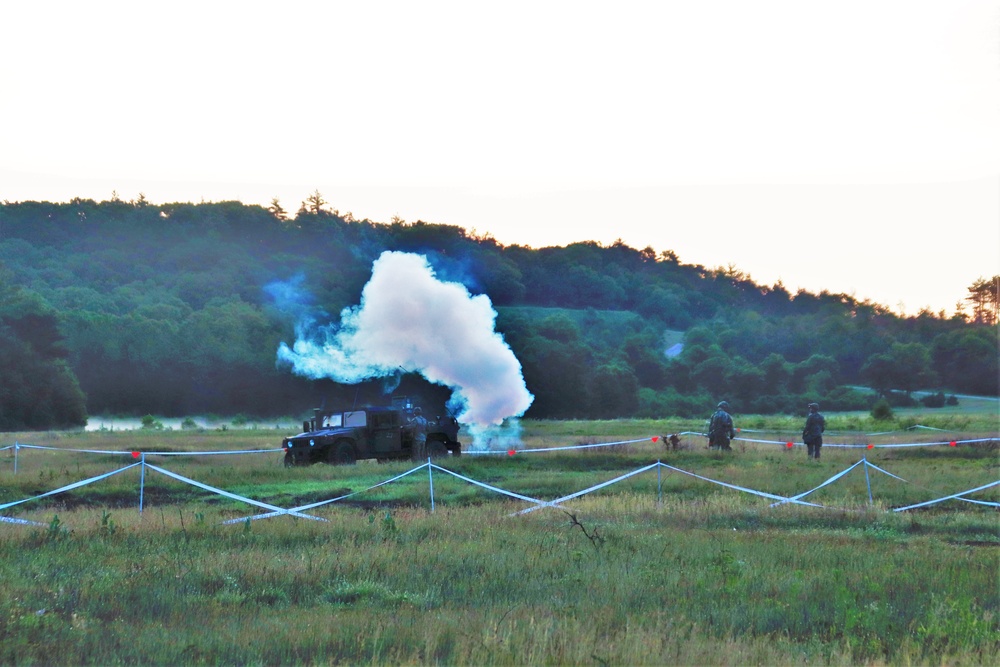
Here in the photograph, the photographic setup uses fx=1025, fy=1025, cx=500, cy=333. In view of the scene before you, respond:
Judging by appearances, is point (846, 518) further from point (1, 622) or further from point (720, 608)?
point (1, 622)

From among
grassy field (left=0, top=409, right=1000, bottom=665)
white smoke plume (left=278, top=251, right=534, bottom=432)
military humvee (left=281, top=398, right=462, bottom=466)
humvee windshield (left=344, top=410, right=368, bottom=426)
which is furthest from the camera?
white smoke plume (left=278, top=251, right=534, bottom=432)

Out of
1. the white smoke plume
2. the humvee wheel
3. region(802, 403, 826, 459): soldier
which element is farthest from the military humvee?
region(802, 403, 826, 459): soldier

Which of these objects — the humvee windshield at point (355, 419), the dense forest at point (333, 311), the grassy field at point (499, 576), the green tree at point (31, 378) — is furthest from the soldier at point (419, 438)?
the green tree at point (31, 378)

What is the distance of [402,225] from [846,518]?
83.0m

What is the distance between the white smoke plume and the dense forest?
18814 mm

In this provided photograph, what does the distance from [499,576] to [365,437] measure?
50.2ft

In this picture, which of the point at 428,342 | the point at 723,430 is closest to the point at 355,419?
the point at 428,342

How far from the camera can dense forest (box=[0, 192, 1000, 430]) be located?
67000 millimetres

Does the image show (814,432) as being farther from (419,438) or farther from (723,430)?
(419,438)

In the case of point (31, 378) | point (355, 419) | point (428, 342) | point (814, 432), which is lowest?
point (814, 432)

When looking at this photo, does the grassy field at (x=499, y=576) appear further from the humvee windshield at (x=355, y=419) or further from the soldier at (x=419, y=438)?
the humvee windshield at (x=355, y=419)

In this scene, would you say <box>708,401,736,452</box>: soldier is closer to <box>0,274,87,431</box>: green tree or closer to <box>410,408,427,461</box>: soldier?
Result: <box>410,408,427,461</box>: soldier

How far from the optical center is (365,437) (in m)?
26.4

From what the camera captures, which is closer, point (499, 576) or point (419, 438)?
point (499, 576)
